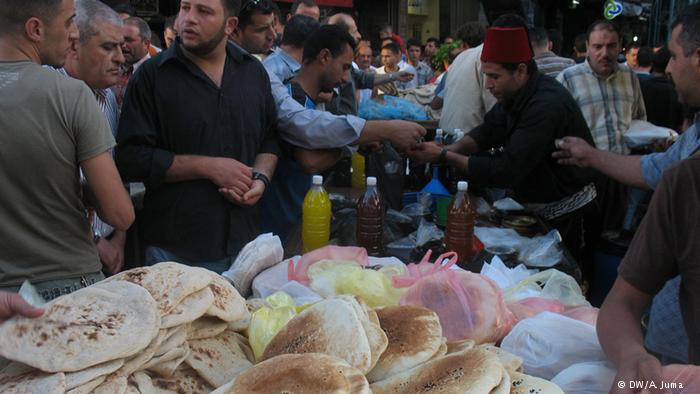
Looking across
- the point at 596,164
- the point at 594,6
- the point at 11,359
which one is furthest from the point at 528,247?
the point at 594,6

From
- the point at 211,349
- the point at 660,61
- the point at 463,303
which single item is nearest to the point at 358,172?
the point at 463,303

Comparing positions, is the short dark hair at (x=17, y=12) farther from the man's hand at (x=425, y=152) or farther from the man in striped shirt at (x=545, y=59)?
the man in striped shirt at (x=545, y=59)

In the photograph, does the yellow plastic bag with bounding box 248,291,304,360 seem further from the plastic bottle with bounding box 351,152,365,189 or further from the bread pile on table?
the plastic bottle with bounding box 351,152,365,189

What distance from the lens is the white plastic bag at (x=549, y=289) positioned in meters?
2.29

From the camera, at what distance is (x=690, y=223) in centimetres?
176

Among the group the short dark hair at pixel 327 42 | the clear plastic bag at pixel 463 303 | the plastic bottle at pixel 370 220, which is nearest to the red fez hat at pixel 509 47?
the short dark hair at pixel 327 42

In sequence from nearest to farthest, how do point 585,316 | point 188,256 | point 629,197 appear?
point 585,316 → point 188,256 → point 629,197

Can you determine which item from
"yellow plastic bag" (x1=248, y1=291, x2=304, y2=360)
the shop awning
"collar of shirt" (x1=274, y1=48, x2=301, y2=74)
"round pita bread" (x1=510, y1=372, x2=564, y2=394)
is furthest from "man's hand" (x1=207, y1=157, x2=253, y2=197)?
the shop awning

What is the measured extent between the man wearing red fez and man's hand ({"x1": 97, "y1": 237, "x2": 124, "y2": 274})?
1748 mm

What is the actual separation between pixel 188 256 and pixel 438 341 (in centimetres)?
173

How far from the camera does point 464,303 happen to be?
191 cm

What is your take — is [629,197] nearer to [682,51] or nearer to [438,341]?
[682,51]

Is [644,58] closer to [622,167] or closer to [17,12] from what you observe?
[622,167]

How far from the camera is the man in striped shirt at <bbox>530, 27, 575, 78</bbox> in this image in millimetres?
6609
